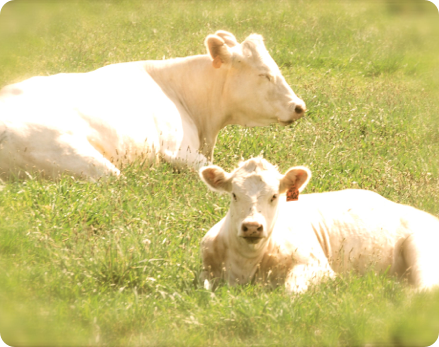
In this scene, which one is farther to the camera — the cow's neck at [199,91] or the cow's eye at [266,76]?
the cow's neck at [199,91]

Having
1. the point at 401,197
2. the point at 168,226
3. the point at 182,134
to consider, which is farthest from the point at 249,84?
the point at 168,226

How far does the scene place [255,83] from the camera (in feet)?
33.2

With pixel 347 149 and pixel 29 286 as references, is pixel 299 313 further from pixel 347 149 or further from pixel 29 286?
pixel 347 149

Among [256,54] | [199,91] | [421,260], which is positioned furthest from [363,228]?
[199,91]

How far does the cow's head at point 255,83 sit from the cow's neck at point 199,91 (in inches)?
8.8

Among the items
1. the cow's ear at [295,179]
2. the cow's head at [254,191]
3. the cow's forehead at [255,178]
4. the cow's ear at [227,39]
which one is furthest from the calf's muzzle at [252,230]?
the cow's ear at [227,39]

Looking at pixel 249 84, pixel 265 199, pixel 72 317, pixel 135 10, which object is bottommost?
pixel 72 317

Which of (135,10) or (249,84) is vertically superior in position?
(135,10)

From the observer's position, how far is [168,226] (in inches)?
282

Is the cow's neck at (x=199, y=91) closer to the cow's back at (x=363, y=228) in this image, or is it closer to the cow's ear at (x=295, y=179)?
the cow's back at (x=363, y=228)

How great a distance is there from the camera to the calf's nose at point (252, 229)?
237 inches

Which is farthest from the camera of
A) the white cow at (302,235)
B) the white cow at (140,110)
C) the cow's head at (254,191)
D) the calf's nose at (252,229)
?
the white cow at (140,110)

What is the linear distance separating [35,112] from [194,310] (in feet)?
11.6

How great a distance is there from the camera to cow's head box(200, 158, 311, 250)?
20.1ft
